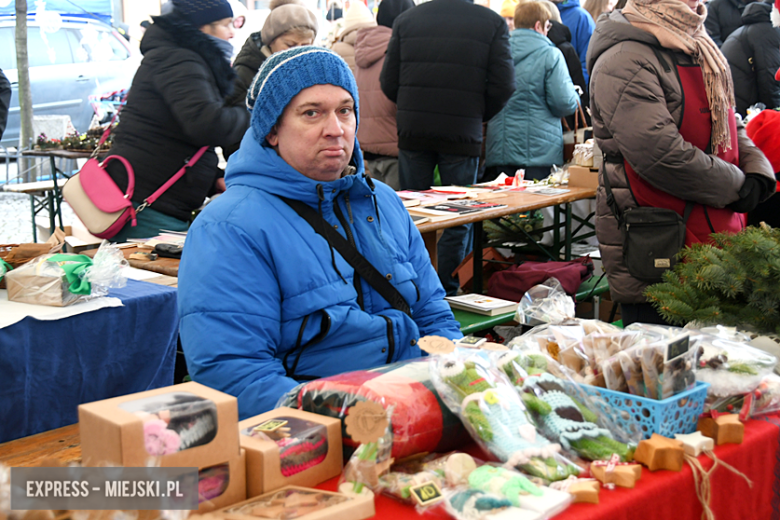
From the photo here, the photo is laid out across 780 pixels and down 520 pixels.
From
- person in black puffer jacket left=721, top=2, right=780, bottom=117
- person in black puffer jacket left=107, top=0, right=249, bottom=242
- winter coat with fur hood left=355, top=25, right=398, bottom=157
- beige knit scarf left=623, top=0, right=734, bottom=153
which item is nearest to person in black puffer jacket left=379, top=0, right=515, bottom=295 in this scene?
winter coat with fur hood left=355, top=25, right=398, bottom=157

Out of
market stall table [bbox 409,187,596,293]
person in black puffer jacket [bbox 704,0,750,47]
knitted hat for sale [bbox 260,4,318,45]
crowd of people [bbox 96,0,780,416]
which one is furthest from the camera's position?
person in black puffer jacket [bbox 704,0,750,47]

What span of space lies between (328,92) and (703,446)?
3.87 feet

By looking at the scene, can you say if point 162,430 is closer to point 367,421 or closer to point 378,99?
point 367,421

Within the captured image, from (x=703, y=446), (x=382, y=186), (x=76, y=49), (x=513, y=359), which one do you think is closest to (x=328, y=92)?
(x=382, y=186)

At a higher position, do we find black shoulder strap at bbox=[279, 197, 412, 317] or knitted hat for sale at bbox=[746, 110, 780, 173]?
knitted hat for sale at bbox=[746, 110, 780, 173]

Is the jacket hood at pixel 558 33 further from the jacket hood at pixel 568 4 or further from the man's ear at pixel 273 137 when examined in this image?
the man's ear at pixel 273 137

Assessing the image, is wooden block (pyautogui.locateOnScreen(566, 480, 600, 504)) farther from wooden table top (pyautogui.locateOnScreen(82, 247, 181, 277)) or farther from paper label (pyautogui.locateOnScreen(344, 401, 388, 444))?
wooden table top (pyautogui.locateOnScreen(82, 247, 181, 277))

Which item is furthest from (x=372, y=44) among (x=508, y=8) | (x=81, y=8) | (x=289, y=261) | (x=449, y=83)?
(x=81, y=8)

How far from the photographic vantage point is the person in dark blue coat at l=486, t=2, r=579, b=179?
504 cm

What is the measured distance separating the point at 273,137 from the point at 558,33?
443 centimetres

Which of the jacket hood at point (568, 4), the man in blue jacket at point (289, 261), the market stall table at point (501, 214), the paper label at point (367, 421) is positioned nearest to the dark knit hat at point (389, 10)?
the jacket hood at point (568, 4)

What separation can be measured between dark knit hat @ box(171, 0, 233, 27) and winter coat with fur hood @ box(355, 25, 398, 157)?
6.15 feet

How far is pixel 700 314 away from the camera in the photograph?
2055 mm

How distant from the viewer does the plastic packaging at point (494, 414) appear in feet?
3.55
